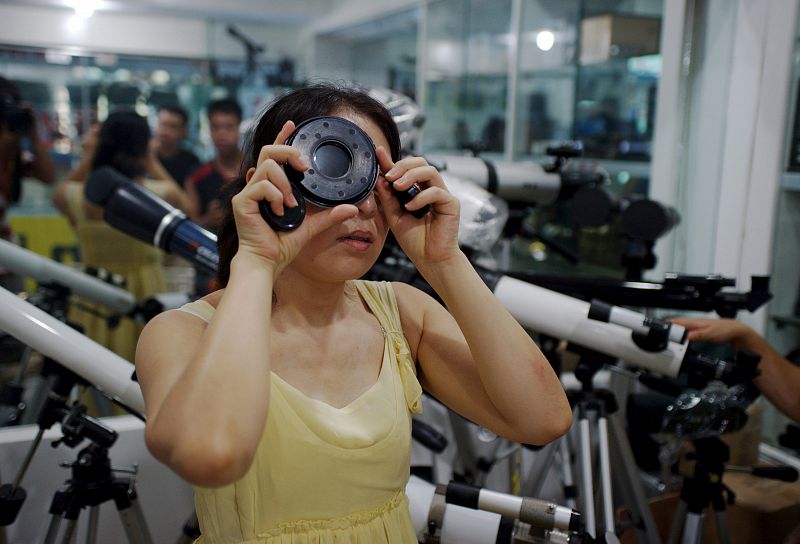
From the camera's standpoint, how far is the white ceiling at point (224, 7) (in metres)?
5.31

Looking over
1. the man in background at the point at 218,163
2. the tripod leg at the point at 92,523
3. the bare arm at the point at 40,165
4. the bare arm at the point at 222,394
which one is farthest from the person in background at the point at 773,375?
the bare arm at the point at 40,165

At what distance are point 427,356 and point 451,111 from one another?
3451 mm

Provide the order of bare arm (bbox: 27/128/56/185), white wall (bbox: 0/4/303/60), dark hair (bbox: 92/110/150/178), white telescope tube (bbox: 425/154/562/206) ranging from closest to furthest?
white telescope tube (bbox: 425/154/562/206) < dark hair (bbox: 92/110/150/178) < bare arm (bbox: 27/128/56/185) < white wall (bbox: 0/4/303/60)

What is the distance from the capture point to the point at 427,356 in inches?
40.8

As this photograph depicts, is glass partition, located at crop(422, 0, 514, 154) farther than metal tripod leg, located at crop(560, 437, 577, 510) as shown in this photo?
Yes

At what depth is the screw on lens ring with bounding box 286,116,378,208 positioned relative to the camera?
2.53 feet

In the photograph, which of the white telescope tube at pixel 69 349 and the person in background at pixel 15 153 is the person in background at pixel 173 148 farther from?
the white telescope tube at pixel 69 349

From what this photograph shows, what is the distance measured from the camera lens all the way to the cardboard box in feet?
7.32

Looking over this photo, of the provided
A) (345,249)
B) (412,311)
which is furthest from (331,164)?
(412,311)

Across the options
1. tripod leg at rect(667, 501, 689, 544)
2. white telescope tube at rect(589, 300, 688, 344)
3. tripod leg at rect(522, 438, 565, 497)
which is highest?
white telescope tube at rect(589, 300, 688, 344)

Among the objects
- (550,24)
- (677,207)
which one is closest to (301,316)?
(677,207)

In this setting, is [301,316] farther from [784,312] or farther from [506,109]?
[506,109]

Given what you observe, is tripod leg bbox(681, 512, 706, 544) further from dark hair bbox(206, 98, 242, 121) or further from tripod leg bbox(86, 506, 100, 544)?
dark hair bbox(206, 98, 242, 121)

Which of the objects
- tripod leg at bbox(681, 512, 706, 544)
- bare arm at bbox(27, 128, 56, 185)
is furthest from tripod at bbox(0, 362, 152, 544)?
bare arm at bbox(27, 128, 56, 185)
